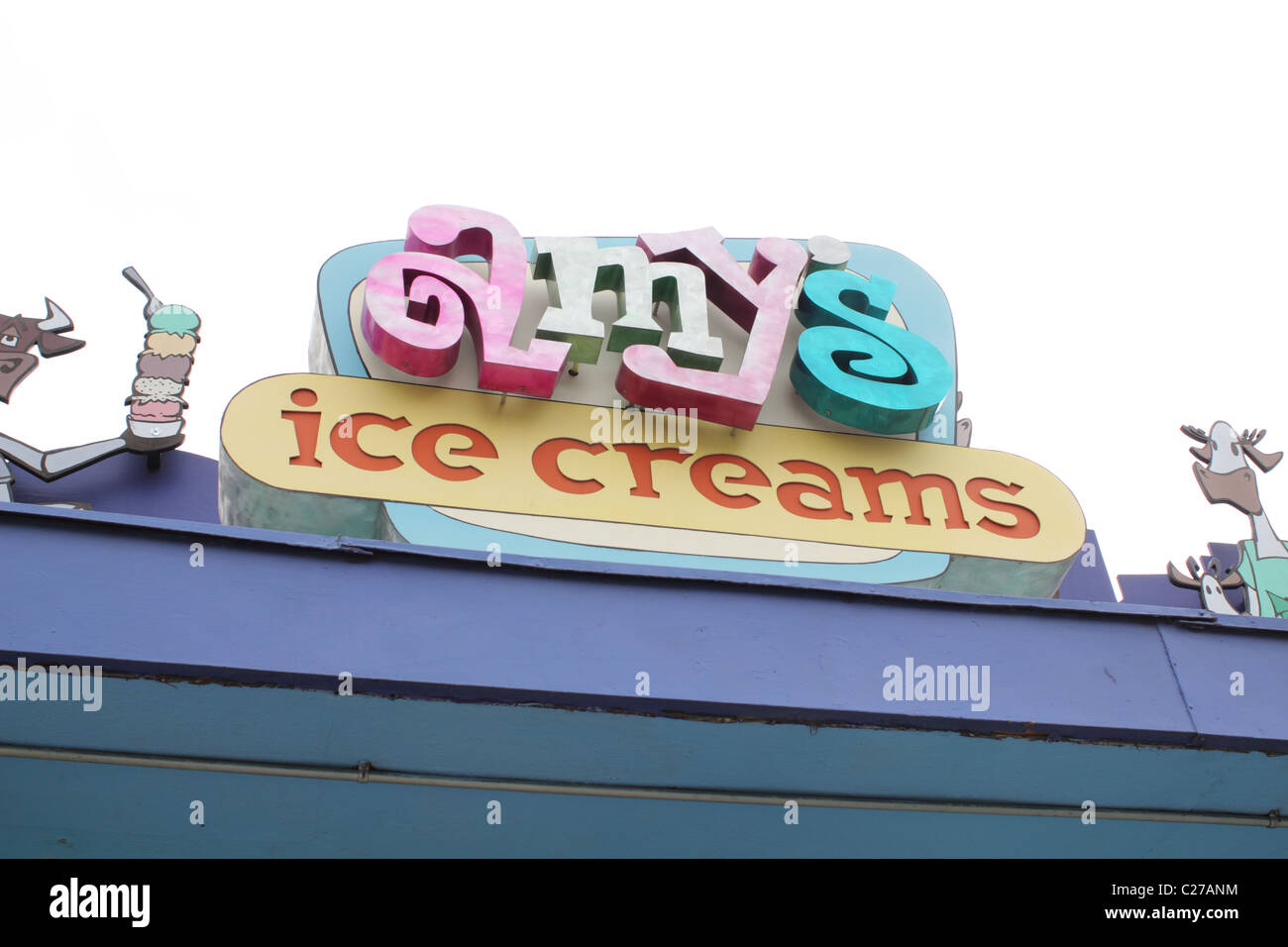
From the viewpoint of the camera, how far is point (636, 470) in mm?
5355

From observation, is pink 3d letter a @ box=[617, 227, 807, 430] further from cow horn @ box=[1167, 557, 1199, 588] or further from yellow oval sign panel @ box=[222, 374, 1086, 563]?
cow horn @ box=[1167, 557, 1199, 588]

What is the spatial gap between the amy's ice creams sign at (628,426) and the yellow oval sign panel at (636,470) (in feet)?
0.04

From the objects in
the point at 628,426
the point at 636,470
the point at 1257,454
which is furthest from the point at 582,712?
the point at 1257,454

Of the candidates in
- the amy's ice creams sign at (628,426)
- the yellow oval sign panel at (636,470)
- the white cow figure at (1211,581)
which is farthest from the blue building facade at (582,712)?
the white cow figure at (1211,581)

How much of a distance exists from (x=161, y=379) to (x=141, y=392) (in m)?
0.16

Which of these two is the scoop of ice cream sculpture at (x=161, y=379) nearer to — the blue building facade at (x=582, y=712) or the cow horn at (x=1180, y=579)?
the blue building facade at (x=582, y=712)

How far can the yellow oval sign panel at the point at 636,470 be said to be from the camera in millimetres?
5039

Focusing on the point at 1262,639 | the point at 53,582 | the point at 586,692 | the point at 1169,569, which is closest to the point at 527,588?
the point at 586,692

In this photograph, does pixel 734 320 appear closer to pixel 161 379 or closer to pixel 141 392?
pixel 161 379

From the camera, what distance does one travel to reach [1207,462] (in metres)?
7.48

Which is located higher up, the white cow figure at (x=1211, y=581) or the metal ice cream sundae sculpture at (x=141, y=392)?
the metal ice cream sundae sculpture at (x=141, y=392)

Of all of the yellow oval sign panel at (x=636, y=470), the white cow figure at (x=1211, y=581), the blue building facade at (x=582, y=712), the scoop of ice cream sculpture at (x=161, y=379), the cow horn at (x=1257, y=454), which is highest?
the scoop of ice cream sculpture at (x=161, y=379)

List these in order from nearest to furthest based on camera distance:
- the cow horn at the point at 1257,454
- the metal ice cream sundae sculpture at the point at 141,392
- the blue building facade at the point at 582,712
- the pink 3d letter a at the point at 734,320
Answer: the blue building facade at the point at 582,712 < the pink 3d letter a at the point at 734,320 < the metal ice cream sundae sculpture at the point at 141,392 < the cow horn at the point at 1257,454
